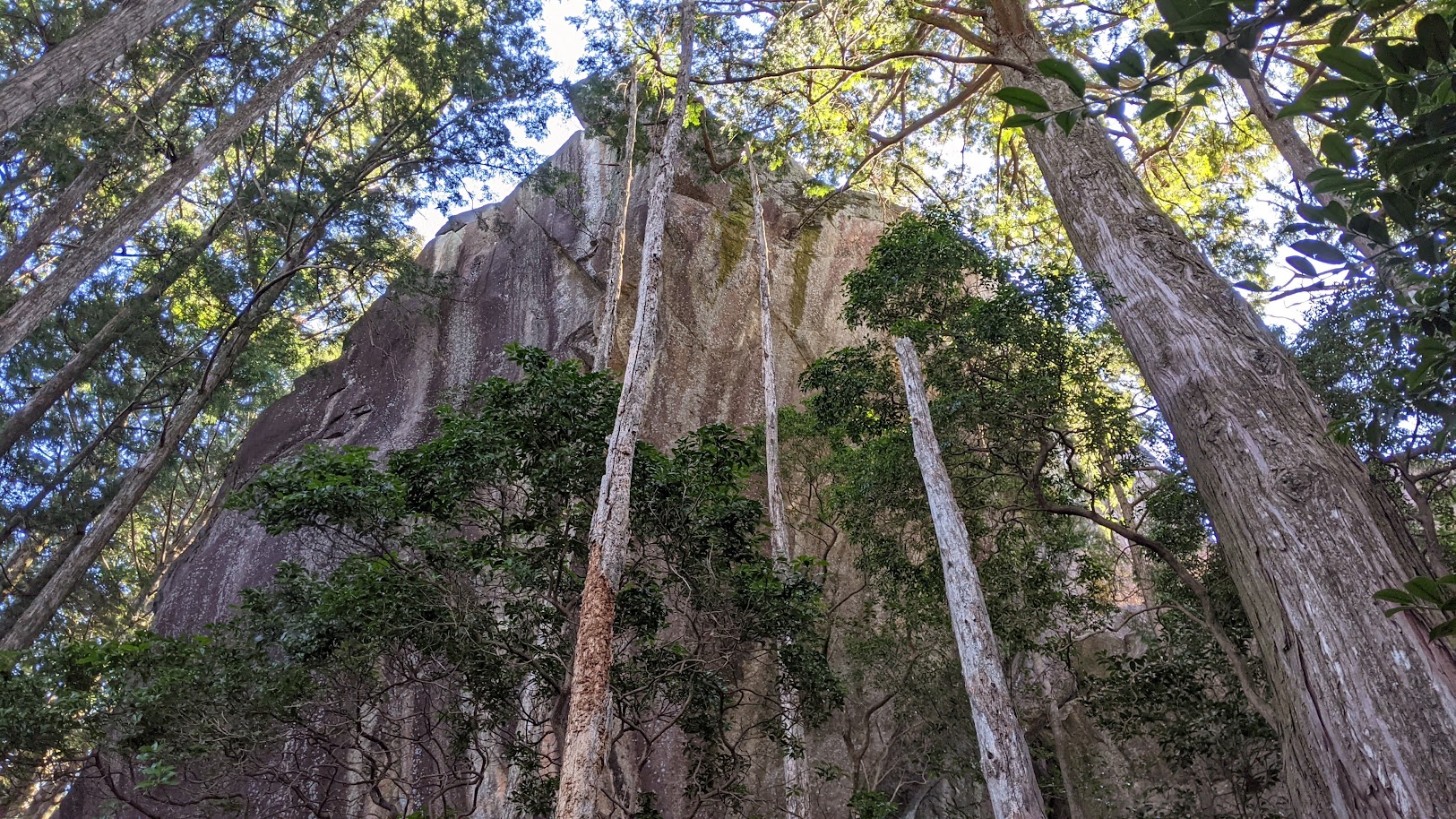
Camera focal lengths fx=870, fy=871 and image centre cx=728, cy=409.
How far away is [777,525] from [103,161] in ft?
33.3

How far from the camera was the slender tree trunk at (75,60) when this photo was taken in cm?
625

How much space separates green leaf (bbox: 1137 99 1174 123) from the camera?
132 centimetres

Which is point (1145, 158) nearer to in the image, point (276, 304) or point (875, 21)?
point (875, 21)

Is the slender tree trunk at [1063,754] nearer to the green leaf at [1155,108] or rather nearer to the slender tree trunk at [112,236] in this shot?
the green leaf at [1155,108]

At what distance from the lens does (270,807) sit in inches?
383

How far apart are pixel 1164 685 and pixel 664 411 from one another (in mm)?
8180

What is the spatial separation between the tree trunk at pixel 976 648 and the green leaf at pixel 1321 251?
15.1 feet

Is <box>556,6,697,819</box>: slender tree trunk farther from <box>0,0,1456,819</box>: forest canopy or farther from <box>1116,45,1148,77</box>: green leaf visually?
<box>1116,45,1148,77</box>: green leaf

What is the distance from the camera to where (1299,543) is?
114 inches

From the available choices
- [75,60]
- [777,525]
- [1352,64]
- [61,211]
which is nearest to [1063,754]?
[777,525]

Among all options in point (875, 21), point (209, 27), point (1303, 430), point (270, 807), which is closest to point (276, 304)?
point (209, 27)

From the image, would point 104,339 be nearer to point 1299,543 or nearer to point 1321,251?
point 1299,543

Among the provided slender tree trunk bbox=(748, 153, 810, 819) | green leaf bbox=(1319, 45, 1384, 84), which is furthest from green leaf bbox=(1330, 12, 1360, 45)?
slender tree trunk bbox=(748, 153, 810, 819)

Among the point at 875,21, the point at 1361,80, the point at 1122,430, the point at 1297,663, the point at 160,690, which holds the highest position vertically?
the point at 875,21
